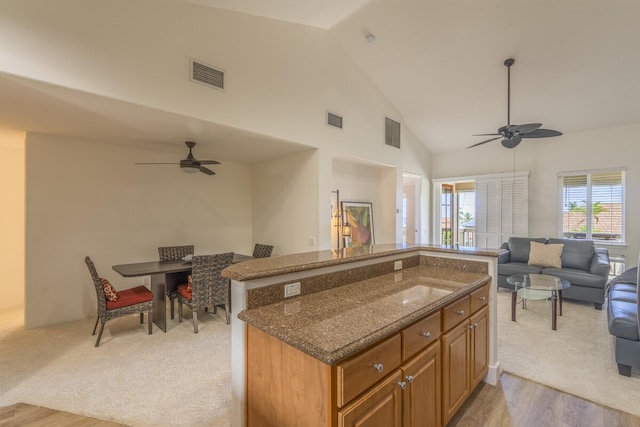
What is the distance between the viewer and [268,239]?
18.8ft

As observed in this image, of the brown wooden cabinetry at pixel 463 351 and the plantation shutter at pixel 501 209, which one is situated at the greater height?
the plantation shutter at pixel 501 209

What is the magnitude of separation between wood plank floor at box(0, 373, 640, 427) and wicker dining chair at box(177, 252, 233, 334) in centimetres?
154

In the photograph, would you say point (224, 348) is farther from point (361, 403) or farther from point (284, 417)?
point (361, 403)

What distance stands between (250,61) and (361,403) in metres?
3.99

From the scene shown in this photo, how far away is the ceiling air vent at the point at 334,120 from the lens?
493cm

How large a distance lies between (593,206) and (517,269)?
2367 millimetres

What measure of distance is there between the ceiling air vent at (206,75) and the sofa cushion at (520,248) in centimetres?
601

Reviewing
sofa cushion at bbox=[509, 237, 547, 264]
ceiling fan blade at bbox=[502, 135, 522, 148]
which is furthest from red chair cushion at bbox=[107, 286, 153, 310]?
sofa cushion at bbox=[509, 237, 547, 264]

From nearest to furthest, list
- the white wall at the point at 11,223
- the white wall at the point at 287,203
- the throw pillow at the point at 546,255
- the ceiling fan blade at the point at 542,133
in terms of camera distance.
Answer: the ceiling fan blade at the point at 542,133, the white wall at the point at 11,223, the white wall at the point at 287,203, the throw pillow at the point at 546,255

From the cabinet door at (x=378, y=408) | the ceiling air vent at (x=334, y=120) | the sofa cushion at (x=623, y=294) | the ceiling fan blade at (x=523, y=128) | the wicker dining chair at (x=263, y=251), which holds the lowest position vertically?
the sofa cushion at (x=623, y=294)

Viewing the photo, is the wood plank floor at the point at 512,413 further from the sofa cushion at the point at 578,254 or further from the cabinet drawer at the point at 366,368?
the sofa cushion at the point at 578,254

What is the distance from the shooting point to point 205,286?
3746 millimetres

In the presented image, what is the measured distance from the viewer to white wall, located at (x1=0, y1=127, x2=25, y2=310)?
14.6ft

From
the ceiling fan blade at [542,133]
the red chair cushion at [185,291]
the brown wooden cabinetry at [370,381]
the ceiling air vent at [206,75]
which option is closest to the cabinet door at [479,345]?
the brown wooden cabinetry at [370,381]
